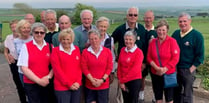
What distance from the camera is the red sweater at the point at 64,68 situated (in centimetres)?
320

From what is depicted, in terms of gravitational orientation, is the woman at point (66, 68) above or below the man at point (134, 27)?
below

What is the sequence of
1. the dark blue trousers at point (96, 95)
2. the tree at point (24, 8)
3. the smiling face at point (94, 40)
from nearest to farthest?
the smiling face at point (94, 40) < the dark blue trousers at point (96, 95) < the tree at point (24, 8)

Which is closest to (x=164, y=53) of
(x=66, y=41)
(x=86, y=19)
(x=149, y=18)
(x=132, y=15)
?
(x=132, y=15)

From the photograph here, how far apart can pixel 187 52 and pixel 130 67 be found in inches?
39.5

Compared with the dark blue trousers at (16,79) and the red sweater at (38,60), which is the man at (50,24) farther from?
the dark blue trousers at (16,79)

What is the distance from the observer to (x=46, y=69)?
3.31 metres

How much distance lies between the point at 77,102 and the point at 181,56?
6.24ft

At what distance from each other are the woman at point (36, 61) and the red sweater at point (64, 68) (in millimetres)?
130

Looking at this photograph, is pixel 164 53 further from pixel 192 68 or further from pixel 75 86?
pixel 75 86

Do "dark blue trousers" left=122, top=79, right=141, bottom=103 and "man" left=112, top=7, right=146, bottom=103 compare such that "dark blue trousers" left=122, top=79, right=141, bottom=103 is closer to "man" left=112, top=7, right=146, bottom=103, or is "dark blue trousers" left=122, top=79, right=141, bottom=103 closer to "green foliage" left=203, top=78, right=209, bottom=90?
"man" left=112, top=7, right=146, bottom=103

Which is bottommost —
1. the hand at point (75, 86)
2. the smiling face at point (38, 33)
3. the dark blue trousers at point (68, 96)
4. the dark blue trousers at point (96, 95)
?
the dark blue trousers at point (96, 95)

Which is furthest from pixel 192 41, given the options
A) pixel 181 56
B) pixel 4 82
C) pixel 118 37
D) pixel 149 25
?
pixel 4 82

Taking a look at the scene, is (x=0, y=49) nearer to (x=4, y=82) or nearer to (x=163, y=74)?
(x=4, y=82)

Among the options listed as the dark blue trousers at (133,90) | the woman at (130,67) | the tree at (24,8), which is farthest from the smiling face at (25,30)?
the tree at (24,8)
